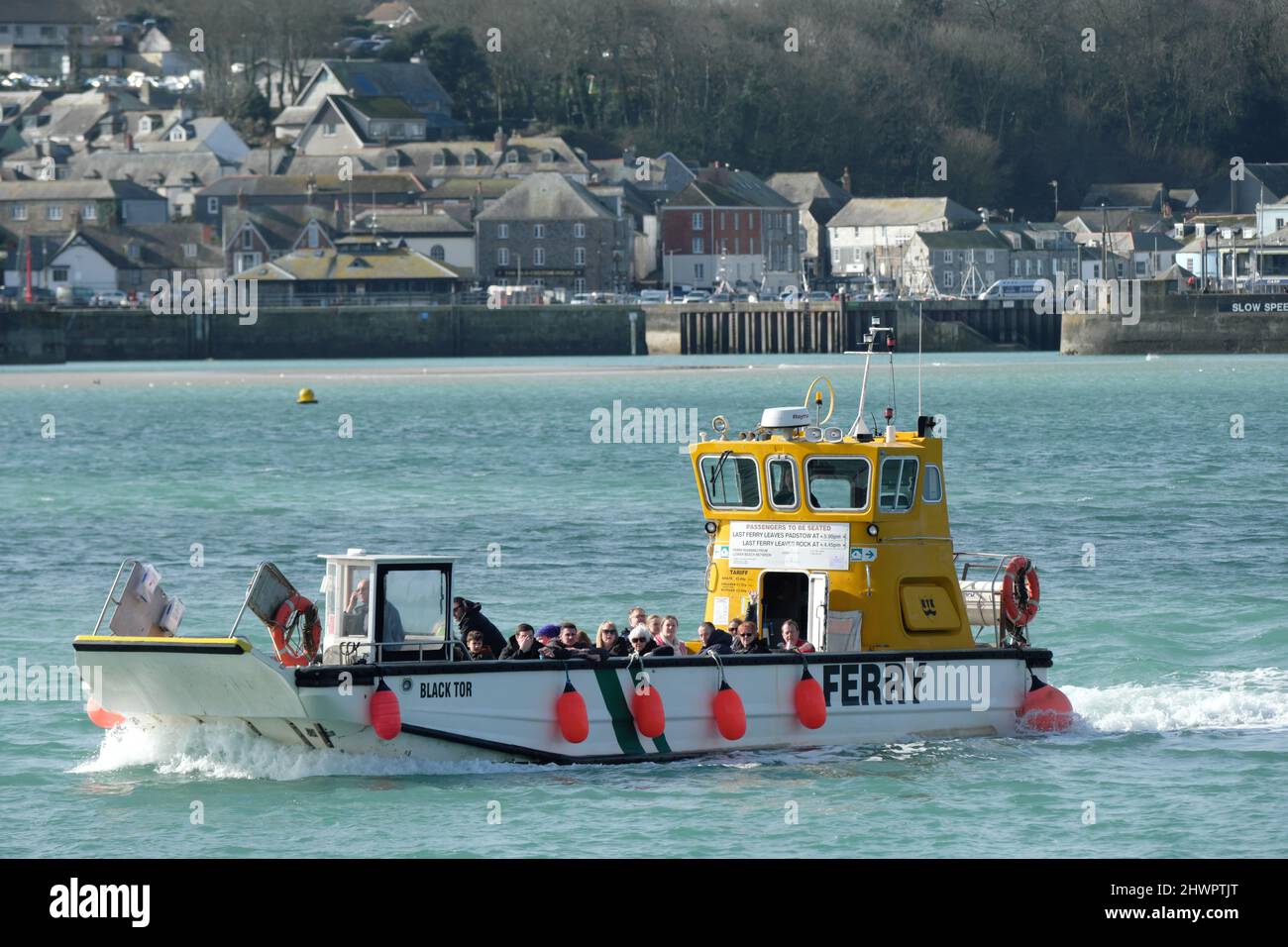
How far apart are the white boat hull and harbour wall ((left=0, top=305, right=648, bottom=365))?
11755 centimetres

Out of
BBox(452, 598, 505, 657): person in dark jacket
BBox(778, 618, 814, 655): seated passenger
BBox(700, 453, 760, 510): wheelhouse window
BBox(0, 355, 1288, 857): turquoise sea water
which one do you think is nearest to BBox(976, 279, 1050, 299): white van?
BBox(0, 355, 1288, 857): turquoise sea water

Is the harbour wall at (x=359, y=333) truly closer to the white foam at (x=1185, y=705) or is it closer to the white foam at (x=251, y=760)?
the white foam at (x=1185, y=705)

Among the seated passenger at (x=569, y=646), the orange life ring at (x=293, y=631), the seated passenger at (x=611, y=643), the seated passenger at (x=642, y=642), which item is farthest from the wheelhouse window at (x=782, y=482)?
the orange life ring at (x=293, y=631)

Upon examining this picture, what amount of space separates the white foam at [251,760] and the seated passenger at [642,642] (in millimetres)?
1429

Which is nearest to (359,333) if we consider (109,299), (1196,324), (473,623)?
(109,299)

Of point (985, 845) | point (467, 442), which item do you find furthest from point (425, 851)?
point (467, 442)

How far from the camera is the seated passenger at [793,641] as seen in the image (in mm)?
21031

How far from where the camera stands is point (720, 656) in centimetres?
2045

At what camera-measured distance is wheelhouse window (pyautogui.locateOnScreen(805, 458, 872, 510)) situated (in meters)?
21.9

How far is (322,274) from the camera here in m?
142

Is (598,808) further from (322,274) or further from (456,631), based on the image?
(322,274)

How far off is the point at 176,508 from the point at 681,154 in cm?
14799

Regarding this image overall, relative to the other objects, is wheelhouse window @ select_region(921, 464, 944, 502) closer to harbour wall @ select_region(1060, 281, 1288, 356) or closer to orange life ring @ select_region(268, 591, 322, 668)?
orange life ring @ select_region(268, 591, 322, 668)
